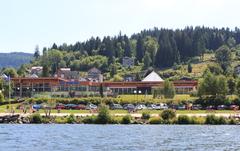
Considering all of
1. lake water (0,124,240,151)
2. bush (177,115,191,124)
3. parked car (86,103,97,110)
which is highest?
parked car (86,103,97,110)

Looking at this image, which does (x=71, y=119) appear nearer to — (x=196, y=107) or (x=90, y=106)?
(x=90, y=106)

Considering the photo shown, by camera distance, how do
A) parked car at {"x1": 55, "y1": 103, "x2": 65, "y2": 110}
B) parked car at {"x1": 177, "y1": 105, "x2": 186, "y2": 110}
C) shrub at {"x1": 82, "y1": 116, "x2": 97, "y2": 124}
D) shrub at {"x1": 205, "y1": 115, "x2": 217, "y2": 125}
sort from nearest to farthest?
shrub at {"x1": 205, "y1": 115, "x2": 217, "y2": 125} → shrub at {"x1": 82, "y1": 116, "x2": 97, "y2": 124} → parked car at {"x1": 177, "y1": 105, "x2": 186, "y2": 110} → parked car at {"x1": 55, "y1": 103, "x2": 65, "y2": 110}

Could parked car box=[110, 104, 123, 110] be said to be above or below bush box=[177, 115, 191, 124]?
above

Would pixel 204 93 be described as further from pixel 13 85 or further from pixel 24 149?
pixel 24 149

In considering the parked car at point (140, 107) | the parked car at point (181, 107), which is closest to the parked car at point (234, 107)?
the parked car at point (181, 107)

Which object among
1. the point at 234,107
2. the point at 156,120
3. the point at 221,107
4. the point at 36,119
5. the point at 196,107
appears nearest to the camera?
the point at 156,120

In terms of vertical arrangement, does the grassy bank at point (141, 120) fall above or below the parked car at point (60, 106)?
below

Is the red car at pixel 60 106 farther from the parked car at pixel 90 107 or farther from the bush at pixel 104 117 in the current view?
the bush at pixel 104 117

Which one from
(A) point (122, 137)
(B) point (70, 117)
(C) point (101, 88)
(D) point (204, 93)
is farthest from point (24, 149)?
(C) point (101, 88)

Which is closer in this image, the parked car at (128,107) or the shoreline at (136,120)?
the shoreline at (136,120)

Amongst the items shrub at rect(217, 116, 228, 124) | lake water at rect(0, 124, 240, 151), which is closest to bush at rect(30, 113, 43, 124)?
shrub at rect(217, 116, 228, 124)

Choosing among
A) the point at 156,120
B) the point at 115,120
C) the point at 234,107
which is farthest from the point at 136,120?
the point at 234,107

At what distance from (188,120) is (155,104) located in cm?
3192

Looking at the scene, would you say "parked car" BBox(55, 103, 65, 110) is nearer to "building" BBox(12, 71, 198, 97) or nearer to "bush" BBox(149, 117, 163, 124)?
"bush" BBox(149, 117, 163, 124)
